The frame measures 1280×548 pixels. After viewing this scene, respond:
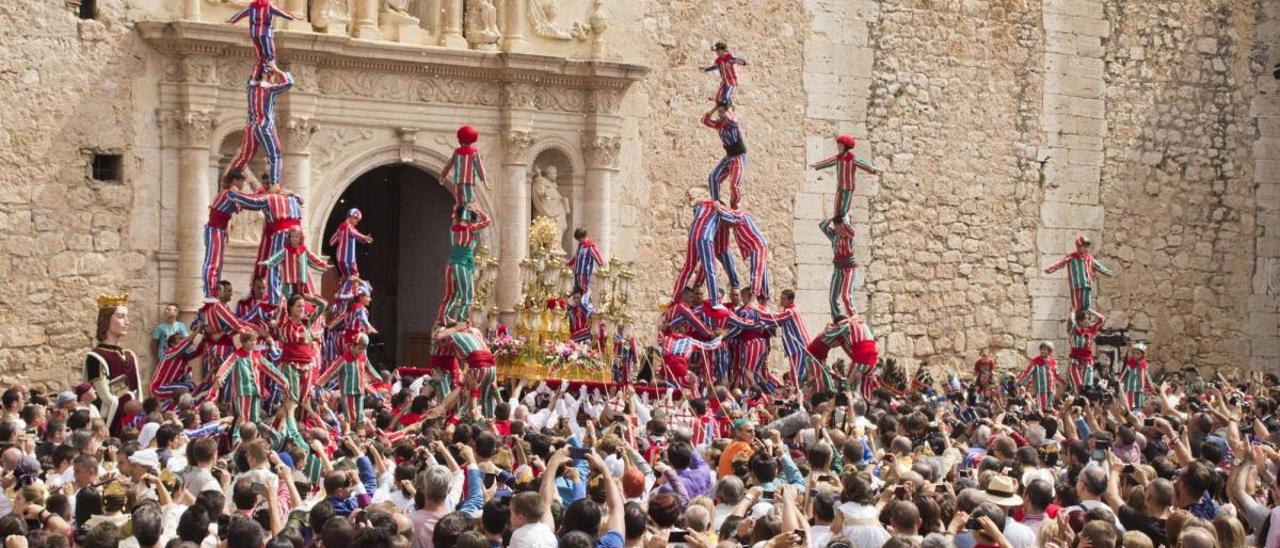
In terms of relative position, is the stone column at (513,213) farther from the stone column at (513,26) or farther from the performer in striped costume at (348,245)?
the performer in striped costume at (348,245)

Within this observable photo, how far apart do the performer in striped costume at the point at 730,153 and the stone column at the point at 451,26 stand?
327 cm

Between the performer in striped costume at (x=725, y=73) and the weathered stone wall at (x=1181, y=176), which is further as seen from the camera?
the weathered stone wall at (x=1181, y=176)

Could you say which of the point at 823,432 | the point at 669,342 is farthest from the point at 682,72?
the point at 823,432

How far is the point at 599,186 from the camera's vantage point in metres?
21.5

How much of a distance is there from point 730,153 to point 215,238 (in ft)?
17.5

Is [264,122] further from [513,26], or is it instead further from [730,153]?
[513,26]

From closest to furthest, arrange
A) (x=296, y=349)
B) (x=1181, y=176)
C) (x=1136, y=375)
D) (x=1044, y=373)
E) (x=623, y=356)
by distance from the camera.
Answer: (x=296, y=349), (x=623, y=356), (x=1044, y=373), (x=1136, y=375), (x=1181, y=176)

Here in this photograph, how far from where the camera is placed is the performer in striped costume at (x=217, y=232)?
1588 centimetres

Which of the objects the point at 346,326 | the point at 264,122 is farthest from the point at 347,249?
the point at 264,122

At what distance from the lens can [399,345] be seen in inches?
891

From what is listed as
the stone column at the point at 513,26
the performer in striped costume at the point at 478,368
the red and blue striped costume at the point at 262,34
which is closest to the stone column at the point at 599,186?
the stone column at the point at 513,26

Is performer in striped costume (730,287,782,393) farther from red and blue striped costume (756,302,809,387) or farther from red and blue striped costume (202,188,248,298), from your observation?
red and blue striped costume (202,188,248,298)

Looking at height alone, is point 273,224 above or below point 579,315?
above

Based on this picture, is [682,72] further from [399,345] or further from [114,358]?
[114,358]
